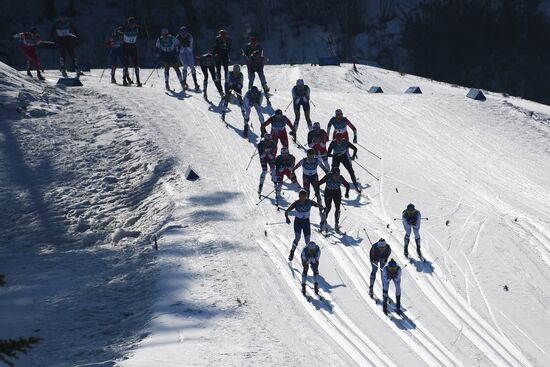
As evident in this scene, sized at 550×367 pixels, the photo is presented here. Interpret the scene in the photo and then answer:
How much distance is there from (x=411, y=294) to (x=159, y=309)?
5305mm

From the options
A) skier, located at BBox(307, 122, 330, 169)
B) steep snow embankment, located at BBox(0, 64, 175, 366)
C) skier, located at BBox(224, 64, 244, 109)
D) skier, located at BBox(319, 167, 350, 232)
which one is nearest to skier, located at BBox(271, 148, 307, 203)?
skier, located at BBox(319, 167, 350, 232)

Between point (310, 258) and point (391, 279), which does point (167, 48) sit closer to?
point (310, 258)

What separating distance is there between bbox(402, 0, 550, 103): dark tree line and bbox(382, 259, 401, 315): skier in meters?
33.7

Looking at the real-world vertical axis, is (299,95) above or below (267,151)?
above

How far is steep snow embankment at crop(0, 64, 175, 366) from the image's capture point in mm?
15383

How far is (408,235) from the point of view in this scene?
18469 mm

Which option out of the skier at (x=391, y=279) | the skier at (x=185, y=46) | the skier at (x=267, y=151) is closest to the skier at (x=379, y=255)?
the skier at (x=391, y=279)

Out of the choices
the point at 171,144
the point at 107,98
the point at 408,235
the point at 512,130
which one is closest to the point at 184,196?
the point at 171,144

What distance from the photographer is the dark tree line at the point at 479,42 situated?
48.0 meters

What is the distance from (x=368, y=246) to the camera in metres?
19.2

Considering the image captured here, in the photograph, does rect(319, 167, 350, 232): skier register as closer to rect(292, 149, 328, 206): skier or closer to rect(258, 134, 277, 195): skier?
rect(292, 149, 328, 206): skier

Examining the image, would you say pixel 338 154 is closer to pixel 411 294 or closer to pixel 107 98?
pixel 411 294

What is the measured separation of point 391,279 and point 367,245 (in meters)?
3.04

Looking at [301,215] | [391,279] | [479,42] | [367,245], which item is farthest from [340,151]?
[479,42]
